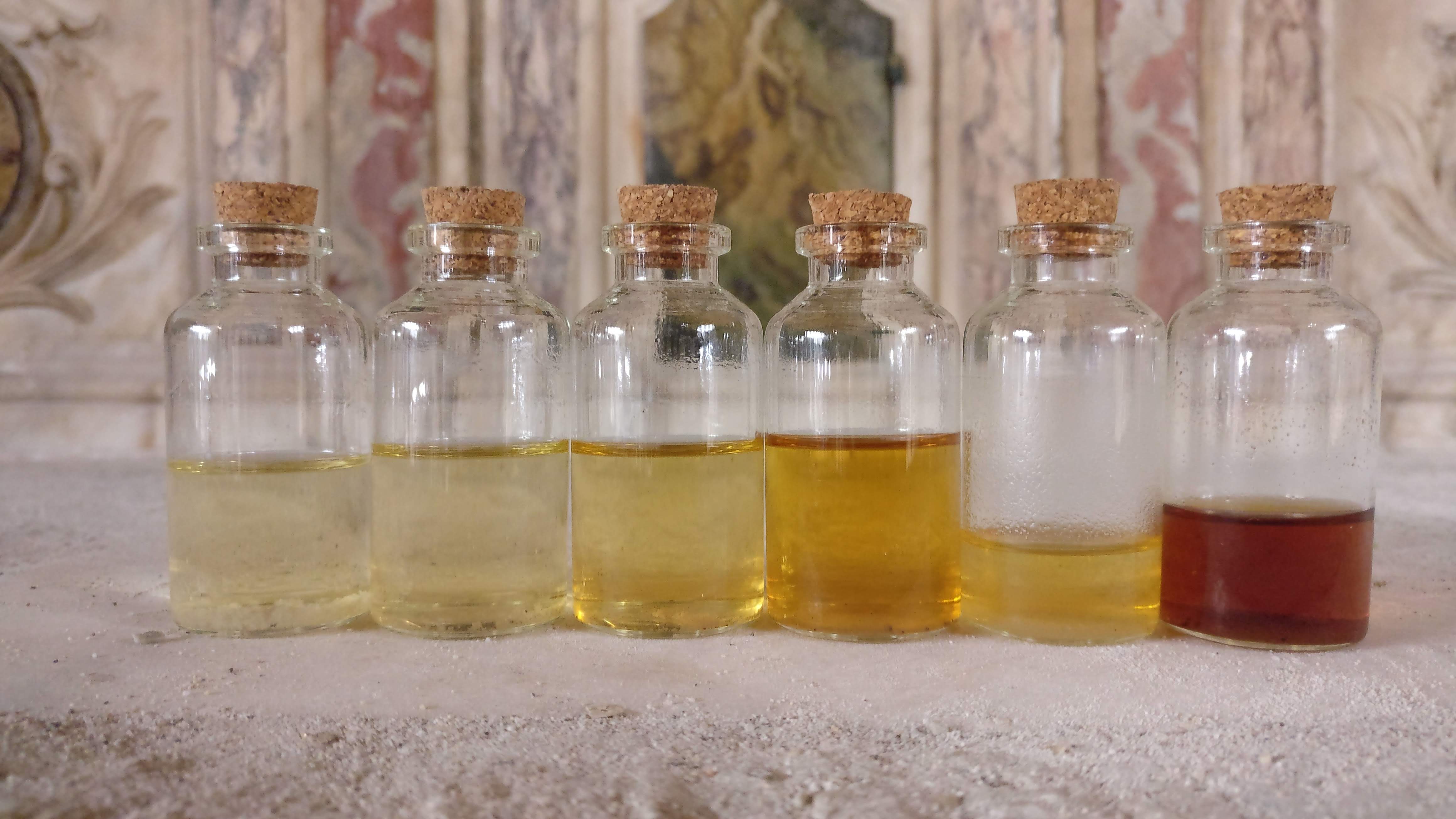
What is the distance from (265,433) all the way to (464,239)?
12.7 inches

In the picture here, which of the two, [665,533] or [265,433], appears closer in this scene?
[665,533]

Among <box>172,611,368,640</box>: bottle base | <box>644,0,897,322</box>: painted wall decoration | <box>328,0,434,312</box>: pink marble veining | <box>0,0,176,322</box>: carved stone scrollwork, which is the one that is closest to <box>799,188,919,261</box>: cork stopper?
<box>172,611,368,640</box>: bottle base

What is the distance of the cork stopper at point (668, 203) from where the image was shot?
107 cm

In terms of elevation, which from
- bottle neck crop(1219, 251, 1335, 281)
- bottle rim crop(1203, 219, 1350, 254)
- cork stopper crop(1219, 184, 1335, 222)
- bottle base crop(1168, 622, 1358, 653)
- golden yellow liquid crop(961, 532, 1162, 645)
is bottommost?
bottle base crop(1168, 622, 1358, 653)

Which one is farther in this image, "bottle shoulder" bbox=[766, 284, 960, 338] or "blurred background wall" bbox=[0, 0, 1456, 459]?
"blurred background wall" bbox=[0, 0, 1456, 459]

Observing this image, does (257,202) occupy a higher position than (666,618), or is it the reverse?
(257,202)

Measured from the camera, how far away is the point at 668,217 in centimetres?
Answer: 107

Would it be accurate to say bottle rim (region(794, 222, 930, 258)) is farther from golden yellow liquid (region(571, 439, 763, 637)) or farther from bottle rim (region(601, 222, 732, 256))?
golden yellow liquid (region(571, 439, 763, 637))

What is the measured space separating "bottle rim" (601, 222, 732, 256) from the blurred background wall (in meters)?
0.85

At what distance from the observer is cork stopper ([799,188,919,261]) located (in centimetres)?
106

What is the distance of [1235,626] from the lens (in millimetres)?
1024

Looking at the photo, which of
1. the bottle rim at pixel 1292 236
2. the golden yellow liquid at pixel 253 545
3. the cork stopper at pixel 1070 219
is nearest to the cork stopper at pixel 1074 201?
the cork stopper at pixel 1070 219

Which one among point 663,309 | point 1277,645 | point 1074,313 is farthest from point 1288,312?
point 663,309

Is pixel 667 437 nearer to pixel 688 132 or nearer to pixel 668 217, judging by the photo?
pixel 668 217
